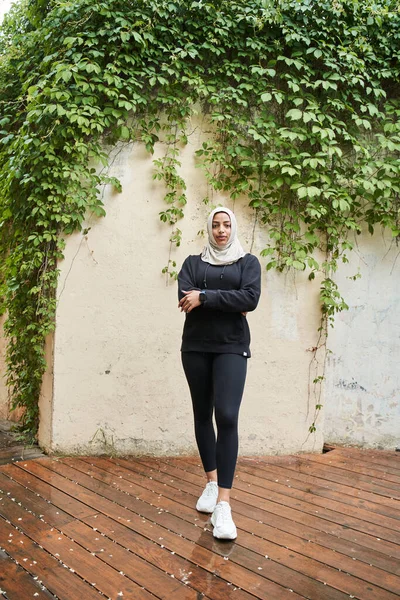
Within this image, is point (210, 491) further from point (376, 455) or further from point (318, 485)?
point (376, 455)

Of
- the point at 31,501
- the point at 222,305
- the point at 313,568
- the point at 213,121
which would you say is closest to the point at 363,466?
the point at 313,568

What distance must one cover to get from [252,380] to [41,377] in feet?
4.78

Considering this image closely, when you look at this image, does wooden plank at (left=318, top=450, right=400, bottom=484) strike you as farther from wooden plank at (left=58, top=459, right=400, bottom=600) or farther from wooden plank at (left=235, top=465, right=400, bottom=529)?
wooden plank at (left=58, top=459, right=400, bottom=600)

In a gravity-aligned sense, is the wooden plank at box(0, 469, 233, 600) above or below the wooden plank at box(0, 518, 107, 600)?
below

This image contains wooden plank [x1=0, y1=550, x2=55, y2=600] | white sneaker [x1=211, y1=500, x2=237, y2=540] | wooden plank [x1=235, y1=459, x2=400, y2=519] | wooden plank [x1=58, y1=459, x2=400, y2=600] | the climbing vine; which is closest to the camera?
wooden plank [x1=0, y1=550, x2=55, y2=600]

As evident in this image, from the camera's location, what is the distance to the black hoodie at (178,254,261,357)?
2.43 metres

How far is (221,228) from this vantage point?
255 centimetres

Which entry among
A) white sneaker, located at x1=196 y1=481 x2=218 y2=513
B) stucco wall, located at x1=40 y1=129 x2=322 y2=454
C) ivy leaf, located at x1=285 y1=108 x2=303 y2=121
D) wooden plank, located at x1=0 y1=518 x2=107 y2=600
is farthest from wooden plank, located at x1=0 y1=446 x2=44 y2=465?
ivy leaf, located at x1=285 y1=108 x2=303 y2=121

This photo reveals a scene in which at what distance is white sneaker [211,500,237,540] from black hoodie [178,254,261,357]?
72cm

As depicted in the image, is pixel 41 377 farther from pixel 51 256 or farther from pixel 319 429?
pixel 319 429

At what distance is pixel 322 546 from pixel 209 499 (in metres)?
0.59

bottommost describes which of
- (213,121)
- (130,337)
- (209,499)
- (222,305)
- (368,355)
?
(209,499)

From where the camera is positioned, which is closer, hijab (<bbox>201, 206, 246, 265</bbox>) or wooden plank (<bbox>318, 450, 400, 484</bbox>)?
hijab (<bbox>201, 206, 246, 265</bbox>)

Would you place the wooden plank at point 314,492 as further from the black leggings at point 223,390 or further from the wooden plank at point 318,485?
the black leggings at point 223,390
